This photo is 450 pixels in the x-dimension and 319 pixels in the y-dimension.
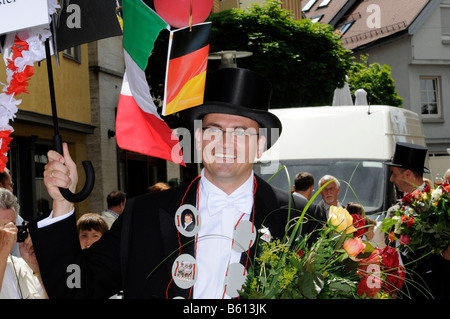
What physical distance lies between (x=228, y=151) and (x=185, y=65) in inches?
57.2

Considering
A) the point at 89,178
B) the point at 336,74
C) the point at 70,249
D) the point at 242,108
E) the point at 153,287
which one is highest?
the point at 336,74

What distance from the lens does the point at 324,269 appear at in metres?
2.39

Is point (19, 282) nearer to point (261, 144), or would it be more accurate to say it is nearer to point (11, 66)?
point (11, 66)

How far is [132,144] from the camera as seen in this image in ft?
16.4

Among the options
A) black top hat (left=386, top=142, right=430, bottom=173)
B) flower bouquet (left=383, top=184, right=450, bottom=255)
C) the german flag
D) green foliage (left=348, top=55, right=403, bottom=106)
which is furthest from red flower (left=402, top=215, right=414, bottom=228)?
green foliage (left=348, top=55, right=403, bottom=106)

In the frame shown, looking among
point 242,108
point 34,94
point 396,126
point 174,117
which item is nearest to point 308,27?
point 174,117

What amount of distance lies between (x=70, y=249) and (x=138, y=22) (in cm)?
219

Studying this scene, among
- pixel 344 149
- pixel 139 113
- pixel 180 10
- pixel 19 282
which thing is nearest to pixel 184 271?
pixel 19 282

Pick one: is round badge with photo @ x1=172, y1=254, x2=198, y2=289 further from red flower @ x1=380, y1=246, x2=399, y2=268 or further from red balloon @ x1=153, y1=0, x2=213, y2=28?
red balloon @ x1=153, y1=0, x2=213, y2=28

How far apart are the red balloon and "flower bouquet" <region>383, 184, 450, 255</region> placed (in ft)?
6.40

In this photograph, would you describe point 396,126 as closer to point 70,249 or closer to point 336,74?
point 70,249

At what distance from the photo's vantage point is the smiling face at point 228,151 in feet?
10.00

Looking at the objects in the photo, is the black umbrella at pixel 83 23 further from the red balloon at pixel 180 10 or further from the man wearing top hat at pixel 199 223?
the red balloon at pixel 180 10

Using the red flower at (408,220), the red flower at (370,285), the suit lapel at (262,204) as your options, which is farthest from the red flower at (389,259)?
the red flower at (408,220)
